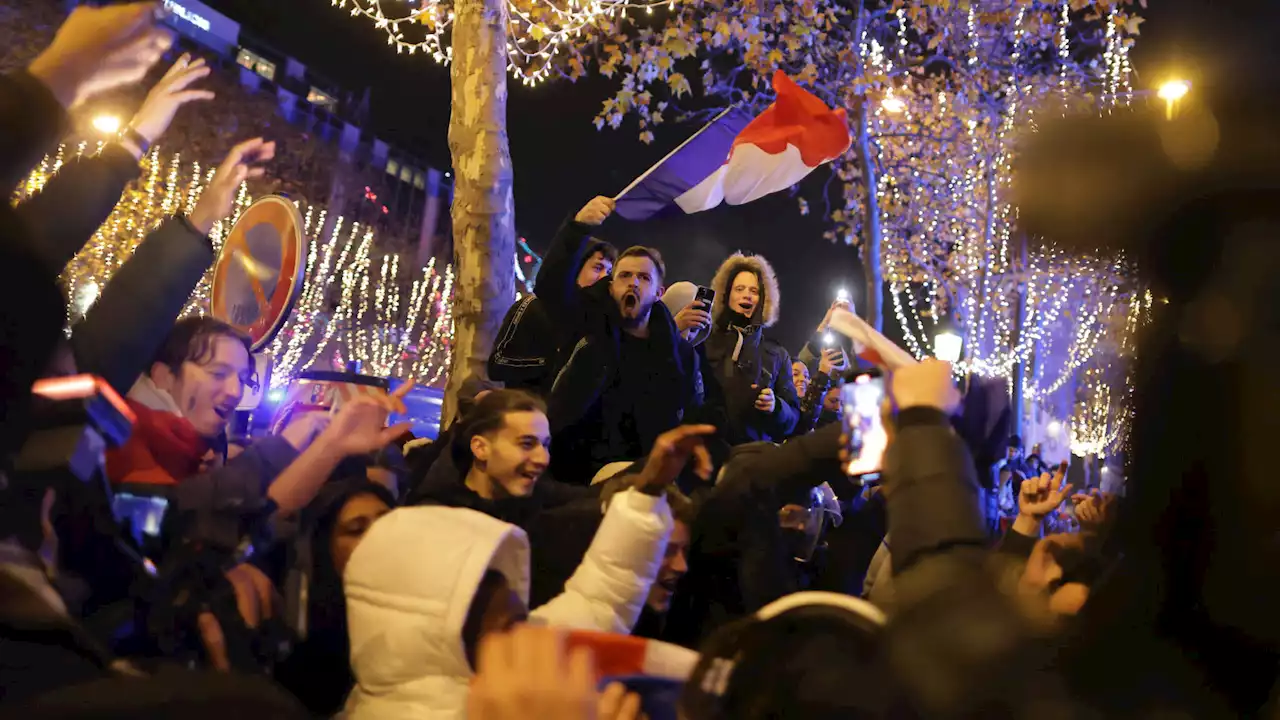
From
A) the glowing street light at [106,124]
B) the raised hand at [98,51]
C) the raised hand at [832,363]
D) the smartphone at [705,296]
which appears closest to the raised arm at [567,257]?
the smartphone at [705,296]

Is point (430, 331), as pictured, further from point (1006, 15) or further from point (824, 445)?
point (824, 445)

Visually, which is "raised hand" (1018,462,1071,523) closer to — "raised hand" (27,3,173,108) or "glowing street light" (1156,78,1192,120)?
"glowing street light" (1156,78,1192,120)

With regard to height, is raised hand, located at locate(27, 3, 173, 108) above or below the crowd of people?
above

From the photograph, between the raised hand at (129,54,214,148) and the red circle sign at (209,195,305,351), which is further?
the red circle sign at (209,195,305,351)

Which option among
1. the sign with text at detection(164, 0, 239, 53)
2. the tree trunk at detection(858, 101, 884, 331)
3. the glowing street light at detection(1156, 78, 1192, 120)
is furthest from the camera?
the sign with text at detection(164, 0, 239, 53)

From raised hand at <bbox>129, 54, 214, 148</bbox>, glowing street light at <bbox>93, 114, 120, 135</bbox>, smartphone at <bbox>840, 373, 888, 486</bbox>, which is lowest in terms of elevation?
smartphone at <bbox>840, 373, 888, 486</bbox>

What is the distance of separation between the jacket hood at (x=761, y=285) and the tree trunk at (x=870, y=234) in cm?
682

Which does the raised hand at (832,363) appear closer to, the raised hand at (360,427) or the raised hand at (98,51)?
the raised hand at (360,427)

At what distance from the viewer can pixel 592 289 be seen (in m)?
3.85

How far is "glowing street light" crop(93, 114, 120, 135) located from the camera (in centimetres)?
236

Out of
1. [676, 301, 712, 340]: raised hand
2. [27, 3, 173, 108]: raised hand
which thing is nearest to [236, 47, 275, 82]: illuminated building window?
[676, 301, 712, 340]: raised hand

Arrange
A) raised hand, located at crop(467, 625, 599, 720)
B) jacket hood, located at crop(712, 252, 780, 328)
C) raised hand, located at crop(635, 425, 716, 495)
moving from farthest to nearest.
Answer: jacket hood, located at crop(712, 252, 780, 328)
raised hand, located at crop(635, 425, 716, 495)
raised hand, located at crop(467, 625, 599, 720)

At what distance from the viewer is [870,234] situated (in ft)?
40.1

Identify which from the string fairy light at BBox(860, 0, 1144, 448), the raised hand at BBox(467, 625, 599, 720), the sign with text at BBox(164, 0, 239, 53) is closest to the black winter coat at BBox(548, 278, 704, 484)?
the raised hand at BBox(467, 625, 599, 720)
